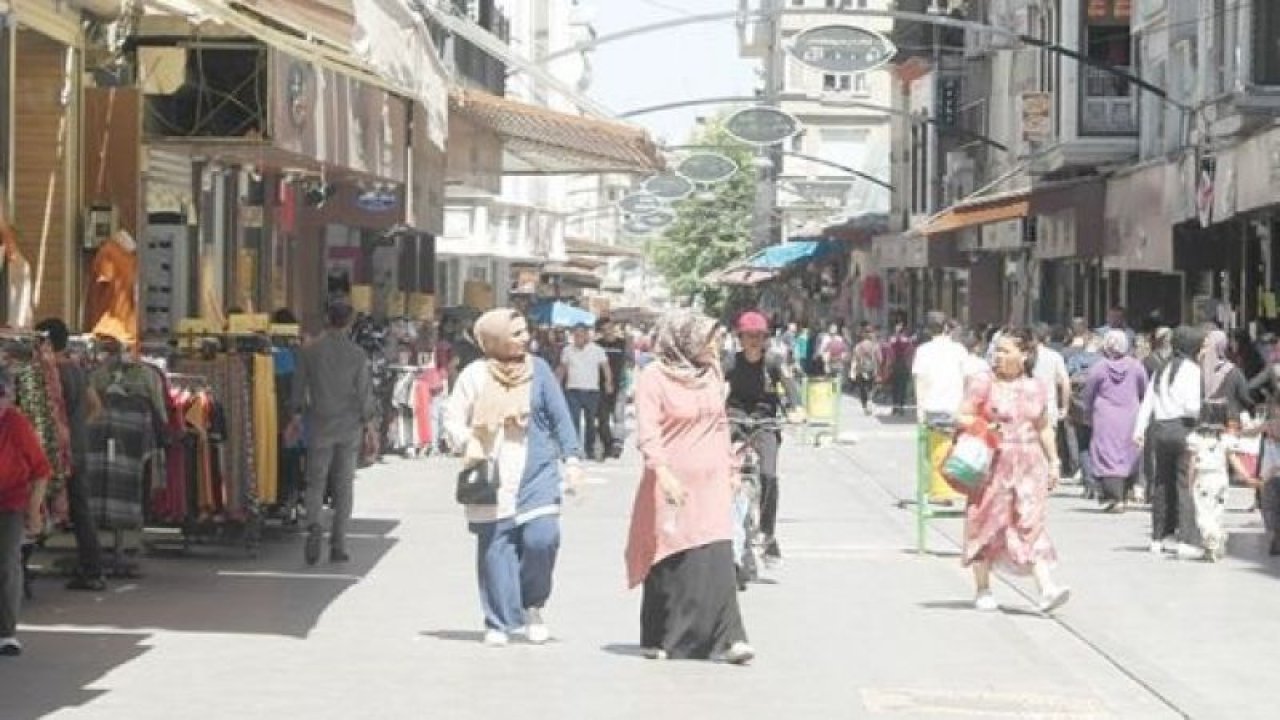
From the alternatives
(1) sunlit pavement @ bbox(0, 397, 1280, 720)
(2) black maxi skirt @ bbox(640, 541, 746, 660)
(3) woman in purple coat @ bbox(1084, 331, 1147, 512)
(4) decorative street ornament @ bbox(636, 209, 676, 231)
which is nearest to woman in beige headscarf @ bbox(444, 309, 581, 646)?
(1) sunlit pavement @ bbox(0, 397, 1280, 720)

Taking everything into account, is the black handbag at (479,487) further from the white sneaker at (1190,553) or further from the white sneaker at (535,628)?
the white sneaker at (1190,553)

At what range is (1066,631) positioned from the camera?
1470 centimetres

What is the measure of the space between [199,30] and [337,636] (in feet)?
16.0

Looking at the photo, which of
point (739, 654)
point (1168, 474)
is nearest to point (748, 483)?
point (739, 654)

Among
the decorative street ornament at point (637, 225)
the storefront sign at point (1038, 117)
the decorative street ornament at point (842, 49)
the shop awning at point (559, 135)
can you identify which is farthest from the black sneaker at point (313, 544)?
the decorative street ornament at point (637, 225)

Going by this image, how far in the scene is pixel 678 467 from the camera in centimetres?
1320

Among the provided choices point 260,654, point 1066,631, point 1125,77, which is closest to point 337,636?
point 260,654

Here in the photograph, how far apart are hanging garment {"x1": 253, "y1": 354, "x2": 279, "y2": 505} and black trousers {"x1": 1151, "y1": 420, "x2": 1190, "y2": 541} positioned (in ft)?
21.3

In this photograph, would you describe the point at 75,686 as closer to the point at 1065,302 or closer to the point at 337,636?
the point at 337,636

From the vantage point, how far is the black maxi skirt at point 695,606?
12906 millimetres

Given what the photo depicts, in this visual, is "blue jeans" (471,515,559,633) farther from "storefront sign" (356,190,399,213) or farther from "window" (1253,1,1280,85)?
"window" (1253,1,1280,85)

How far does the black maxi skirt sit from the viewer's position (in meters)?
12.9

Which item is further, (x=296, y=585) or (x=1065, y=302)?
(x=1065, y=302)

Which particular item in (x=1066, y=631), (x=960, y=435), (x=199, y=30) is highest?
(x=199, y=30)
